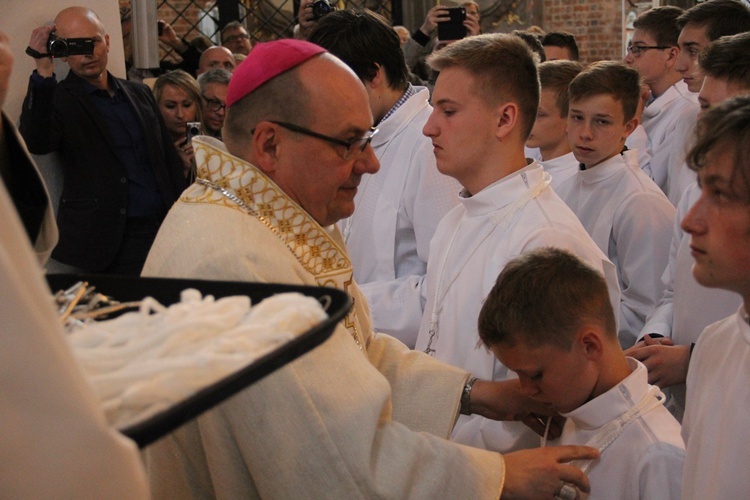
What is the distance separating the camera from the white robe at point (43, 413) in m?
0.70

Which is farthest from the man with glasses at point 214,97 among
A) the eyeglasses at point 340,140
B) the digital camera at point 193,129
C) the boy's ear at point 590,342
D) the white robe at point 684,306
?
the boy's ear at point 590,342

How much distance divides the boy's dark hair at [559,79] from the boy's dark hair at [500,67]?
159 cm

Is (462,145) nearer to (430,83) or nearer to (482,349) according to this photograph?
(482,349)

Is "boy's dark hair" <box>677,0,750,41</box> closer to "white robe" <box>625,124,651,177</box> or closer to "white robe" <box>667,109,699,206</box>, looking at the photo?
"white robe" <box>667,109,699,206</box>

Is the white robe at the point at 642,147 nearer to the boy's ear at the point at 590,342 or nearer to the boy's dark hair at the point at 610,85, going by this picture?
the boy's dark hair at the point at 610,85

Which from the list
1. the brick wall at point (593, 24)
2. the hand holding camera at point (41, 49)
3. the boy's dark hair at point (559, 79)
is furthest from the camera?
the brick wall at point (593, 24)

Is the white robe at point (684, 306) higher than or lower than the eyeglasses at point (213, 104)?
higher

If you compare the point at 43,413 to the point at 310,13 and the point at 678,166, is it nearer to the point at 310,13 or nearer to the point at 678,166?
the point at 678,166

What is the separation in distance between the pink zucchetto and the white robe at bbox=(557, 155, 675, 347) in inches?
76.0

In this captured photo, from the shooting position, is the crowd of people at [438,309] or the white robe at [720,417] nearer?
the crowd of people at [438,309]

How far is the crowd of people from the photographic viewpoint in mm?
1566

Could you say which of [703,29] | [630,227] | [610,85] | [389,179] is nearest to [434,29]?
[703,29]

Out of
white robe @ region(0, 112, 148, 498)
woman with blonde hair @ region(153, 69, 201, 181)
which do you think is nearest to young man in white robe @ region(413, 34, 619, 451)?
white robe @ region(0, 112, 148, 498)

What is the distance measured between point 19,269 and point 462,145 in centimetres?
219
